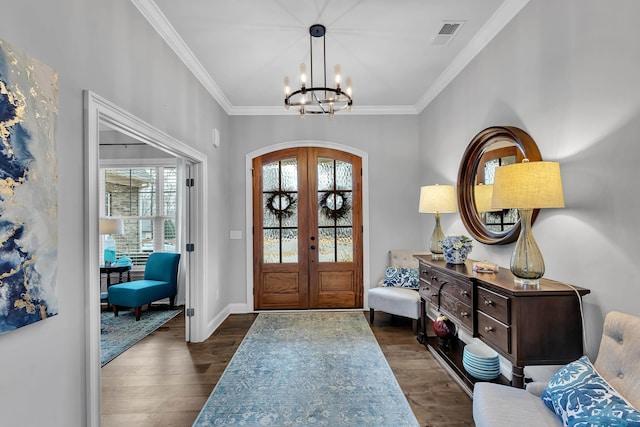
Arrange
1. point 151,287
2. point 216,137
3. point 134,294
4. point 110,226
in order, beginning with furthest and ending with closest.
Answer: point 110,226, point 151,287, point 134,294, point 216,137

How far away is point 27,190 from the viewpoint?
1.40m

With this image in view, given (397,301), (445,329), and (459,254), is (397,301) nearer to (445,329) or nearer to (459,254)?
(445,329)

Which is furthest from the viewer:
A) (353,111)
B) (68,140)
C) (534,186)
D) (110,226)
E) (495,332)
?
(110,226)

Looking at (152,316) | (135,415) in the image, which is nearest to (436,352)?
(135,415)

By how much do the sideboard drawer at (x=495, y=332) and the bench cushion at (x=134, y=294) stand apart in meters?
3.94

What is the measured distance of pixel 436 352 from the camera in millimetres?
3084

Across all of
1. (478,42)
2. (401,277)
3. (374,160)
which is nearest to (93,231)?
(478,42)

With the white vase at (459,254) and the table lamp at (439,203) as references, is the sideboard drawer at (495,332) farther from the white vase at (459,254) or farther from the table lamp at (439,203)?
the table lamp at (439,203)

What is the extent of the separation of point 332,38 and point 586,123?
1.98 m

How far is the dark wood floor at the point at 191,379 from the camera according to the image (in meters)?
2.22

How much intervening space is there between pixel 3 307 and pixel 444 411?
2474 millimetres

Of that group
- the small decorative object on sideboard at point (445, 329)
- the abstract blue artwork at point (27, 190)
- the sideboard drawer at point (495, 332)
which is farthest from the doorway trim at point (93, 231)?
the small decorative object on sideboard at point (445, 329)

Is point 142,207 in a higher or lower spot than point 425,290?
higher

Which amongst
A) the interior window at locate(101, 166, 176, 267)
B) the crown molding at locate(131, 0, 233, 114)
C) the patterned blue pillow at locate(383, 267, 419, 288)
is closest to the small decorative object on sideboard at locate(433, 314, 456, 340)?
the patterned blue pillow at locate(383, 267, 419, 288)
